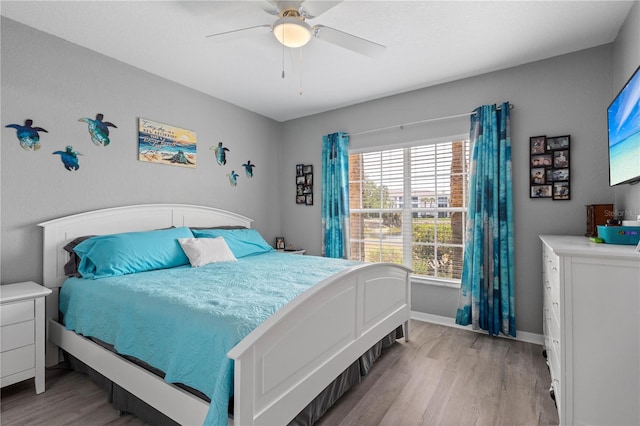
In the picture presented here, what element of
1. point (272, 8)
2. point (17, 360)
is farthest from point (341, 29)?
point (17, 360)

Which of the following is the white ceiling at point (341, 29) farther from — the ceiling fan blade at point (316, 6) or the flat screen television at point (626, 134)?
the flat screen television at point (626, 134)

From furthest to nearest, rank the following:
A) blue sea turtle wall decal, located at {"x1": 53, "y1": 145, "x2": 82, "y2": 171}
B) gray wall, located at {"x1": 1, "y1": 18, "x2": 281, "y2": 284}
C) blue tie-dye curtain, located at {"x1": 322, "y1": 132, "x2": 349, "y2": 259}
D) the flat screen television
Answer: blue tie-dye curtain, located at {"x1": 322, "y1": 132, "x2": 349, "y2": 259}, blue sea turtle wall decal, located at {"x1": 53, "y1": 145, "x2": 82, "y2": 171}, gray wall, located at {"x1": 1, "y1": 18, "x2": 281, "y2": 284}, the flat screen television

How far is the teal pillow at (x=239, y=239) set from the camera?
3.14 meters

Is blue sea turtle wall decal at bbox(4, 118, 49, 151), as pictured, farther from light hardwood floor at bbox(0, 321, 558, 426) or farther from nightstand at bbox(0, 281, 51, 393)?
light hardwood floor at bbox(0, 321, 558, 426)

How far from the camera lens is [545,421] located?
1727mm

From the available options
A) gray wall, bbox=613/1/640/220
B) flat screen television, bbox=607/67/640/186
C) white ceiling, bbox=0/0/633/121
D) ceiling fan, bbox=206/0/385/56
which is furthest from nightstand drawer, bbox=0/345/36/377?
gray wall, bbox=613/1/640/220

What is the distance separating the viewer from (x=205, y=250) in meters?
2.76

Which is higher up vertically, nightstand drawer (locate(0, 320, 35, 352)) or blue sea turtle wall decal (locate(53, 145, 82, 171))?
blue sea turtle wall decal (locate(53, 145, 82, 171))

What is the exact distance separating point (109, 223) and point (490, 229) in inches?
138

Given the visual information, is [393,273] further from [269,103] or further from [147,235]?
[269,103]

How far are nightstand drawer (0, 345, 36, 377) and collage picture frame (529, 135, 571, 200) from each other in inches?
160

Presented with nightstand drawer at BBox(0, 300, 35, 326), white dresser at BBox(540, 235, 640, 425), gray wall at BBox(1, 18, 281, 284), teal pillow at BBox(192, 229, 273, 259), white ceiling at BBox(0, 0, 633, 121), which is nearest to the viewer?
white dresser at BBox(540, 235, 640, 425)

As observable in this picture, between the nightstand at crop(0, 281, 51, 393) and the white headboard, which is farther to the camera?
the white headboard

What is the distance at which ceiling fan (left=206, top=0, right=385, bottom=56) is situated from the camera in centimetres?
180
